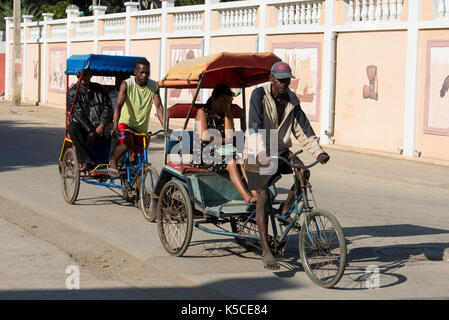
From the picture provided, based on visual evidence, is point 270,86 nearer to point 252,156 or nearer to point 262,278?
point 252,156

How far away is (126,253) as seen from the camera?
8.33 metres

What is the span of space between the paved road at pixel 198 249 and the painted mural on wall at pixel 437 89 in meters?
2.92

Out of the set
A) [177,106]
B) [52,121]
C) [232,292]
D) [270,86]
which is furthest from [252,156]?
[52,121]

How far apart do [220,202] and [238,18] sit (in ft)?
56.4

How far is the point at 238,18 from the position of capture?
24922mm

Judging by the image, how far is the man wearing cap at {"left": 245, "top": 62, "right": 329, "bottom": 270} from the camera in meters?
7.45

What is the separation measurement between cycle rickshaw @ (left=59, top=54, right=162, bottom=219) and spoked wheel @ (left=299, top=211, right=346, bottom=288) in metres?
3.56

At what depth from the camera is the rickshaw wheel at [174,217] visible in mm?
8016

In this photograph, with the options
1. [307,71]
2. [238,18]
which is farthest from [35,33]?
[307,71]

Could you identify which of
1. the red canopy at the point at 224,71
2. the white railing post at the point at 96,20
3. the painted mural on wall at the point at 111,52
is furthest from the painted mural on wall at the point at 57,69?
the red canopy at the point at 224,71

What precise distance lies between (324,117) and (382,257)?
12.8m

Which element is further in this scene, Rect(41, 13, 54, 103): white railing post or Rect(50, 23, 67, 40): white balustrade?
Rect(41, 13, 54, 103): white railing post

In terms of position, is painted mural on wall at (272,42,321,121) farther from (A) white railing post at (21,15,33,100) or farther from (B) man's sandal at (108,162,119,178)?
(A) white railing post at (21,15,33,100)

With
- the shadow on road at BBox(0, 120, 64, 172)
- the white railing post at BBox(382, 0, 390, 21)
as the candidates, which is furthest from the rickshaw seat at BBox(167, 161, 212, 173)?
the white railing post at BBox(382, 0, 390, 21)
